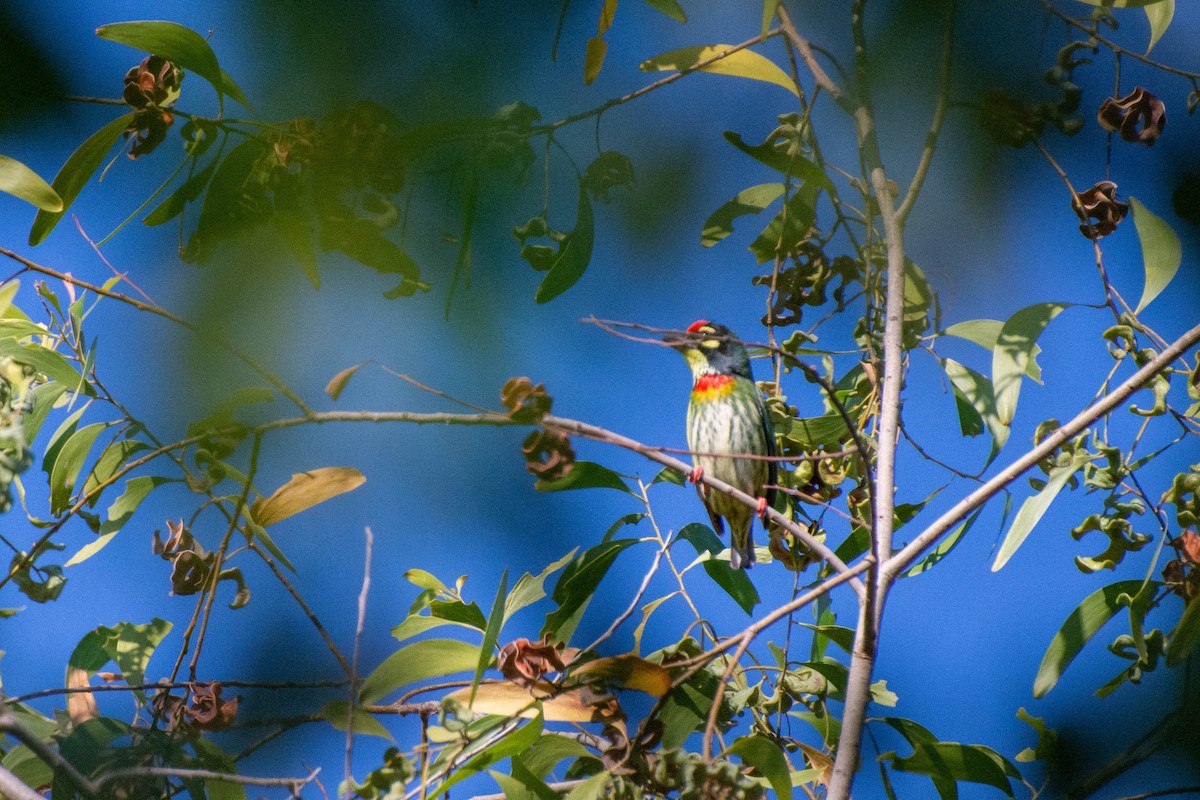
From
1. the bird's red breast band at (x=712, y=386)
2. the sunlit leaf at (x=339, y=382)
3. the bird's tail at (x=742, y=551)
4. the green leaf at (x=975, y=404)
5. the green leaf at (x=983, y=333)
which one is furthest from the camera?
the bird's red breast band at (x=712, y=386)

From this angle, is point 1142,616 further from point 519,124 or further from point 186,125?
point 186,125

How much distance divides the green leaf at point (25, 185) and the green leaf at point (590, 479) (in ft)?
2.64

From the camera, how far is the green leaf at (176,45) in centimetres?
122

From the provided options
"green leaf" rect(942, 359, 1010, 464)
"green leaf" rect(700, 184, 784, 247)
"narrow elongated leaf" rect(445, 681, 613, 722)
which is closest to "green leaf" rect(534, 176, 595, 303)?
"green leaf" rect(700, 184, 784, 247)

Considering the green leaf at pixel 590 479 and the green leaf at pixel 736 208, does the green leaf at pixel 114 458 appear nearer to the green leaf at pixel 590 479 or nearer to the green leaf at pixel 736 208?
the green leaf at pixel 590 479

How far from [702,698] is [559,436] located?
53 cm

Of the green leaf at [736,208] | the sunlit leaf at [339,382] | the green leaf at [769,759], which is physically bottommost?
the green leaf at [769,759]

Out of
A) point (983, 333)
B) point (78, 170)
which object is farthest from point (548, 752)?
point (78, 170)

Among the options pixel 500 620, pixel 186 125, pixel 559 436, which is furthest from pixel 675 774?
pixel 186 125

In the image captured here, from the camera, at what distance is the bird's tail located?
208cm

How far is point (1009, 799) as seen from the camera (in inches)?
54.7

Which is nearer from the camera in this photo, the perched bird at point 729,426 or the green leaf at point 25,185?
the green leaf at point 25,185

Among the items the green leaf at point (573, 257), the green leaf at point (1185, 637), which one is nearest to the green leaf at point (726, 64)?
the green leaf at point (573, 257)

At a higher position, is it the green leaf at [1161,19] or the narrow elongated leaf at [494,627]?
the green leaf at [1161,19]
